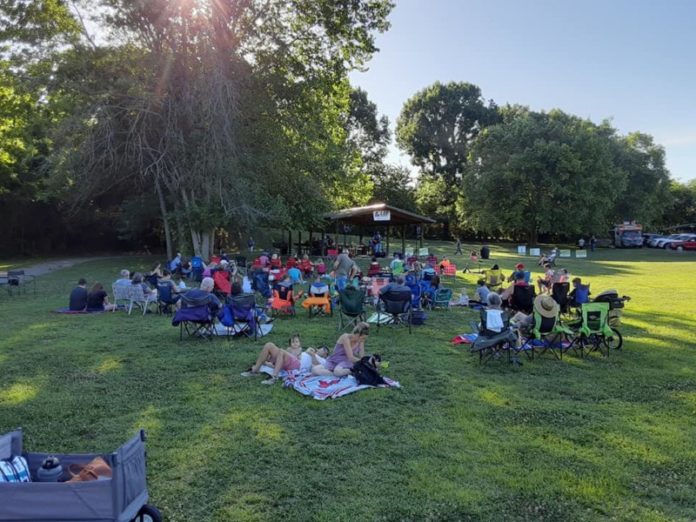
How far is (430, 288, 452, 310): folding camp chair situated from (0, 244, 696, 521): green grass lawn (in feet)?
13.4

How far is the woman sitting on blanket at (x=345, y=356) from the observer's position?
23.1ft

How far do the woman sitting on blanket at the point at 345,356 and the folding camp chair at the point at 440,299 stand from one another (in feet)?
20.3

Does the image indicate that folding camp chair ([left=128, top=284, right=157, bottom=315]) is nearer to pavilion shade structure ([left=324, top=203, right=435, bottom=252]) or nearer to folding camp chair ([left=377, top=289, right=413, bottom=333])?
folding camp chair ([left=377, top=289, right=413, bottom=333])

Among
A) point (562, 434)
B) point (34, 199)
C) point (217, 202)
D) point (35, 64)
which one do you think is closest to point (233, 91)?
point (217, 202)

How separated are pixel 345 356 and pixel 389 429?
207cm

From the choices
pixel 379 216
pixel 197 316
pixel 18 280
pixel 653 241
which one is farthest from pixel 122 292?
pixel 653 241

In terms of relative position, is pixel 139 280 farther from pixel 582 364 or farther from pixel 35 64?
pixel 35 64

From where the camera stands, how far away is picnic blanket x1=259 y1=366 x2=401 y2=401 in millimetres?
6383

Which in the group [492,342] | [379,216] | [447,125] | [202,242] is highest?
[447,125]

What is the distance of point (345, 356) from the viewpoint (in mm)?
7301

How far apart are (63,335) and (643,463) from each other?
947 cm

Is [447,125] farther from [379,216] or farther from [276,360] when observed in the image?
[276,360]

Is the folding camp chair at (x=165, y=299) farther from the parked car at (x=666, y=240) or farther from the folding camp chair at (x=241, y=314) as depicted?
the parked car at (x=666, y=240)

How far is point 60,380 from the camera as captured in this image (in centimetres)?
700
